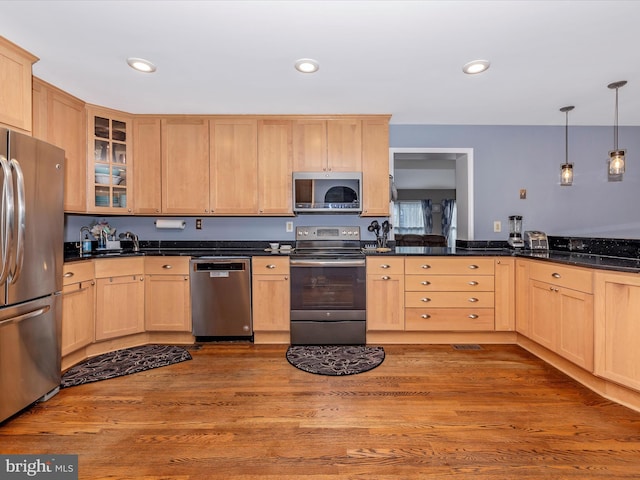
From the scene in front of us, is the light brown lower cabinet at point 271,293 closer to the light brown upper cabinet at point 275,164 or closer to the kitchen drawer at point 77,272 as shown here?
the light brown upper cabinet at point 275,164

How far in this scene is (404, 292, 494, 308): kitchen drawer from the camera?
3.04m

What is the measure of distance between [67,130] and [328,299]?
2840 mm

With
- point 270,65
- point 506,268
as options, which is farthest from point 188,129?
point 506,268

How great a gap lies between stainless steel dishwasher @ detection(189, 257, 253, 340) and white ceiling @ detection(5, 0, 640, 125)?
1565mm

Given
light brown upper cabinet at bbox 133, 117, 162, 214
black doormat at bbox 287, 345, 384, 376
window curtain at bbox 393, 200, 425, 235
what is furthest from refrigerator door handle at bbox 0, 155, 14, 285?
window curtain at bbox 393, 200, 425, 235

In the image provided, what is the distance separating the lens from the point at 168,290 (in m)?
3.08

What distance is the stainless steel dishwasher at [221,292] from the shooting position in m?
3.04

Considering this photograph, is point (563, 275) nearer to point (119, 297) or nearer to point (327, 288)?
point (327, 288)

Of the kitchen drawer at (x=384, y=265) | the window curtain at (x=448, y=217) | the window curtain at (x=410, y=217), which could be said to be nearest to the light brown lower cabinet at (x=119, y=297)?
the kitchen drawer at (x=384, y=265)

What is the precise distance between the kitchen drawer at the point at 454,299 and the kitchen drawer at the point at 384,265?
0.27m

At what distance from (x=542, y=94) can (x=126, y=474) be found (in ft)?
13.3

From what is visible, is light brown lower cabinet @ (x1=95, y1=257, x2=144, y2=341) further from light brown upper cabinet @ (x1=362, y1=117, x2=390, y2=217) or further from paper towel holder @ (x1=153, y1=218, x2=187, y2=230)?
light brown upper cabinet @ (x1=362, y1=117, x2=390, y2=217)

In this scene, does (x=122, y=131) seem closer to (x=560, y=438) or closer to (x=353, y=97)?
(x=353, y=97)

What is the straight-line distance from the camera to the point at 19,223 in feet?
5.89
